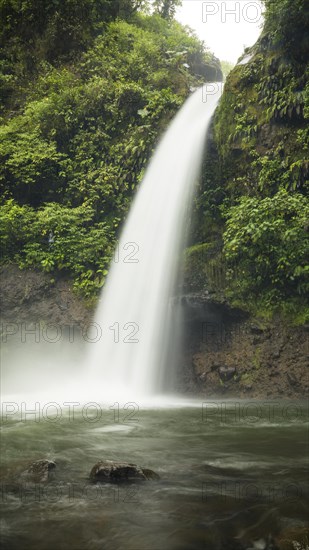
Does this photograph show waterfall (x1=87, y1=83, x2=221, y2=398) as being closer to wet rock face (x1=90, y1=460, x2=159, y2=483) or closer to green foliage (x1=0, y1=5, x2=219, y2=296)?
green foliage (x1=0, y1=5, x2=219, y2=296)

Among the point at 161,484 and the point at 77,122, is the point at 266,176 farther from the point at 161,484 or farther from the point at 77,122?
the point at 161,484

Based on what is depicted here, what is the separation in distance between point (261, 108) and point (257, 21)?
2.89 m

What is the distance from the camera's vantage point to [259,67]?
1223 cm

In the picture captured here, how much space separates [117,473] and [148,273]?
279 inches

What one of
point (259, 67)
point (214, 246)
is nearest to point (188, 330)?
point (214, 246)

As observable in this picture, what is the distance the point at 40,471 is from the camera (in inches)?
190

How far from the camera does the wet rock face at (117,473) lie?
15.4 feet

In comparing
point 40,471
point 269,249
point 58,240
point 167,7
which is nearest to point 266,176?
point 269,249

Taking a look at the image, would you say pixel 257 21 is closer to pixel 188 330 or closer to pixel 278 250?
pixel 278 250

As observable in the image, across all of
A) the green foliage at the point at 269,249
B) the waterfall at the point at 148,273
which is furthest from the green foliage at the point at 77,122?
the green foliage at the point at 269,249

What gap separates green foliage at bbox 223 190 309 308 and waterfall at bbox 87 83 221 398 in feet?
5.05

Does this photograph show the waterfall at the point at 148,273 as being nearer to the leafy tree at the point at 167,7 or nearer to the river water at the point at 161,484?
the river water at the point at 161,484

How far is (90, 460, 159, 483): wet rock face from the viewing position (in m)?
4.68

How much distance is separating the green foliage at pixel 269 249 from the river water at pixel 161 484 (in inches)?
116
